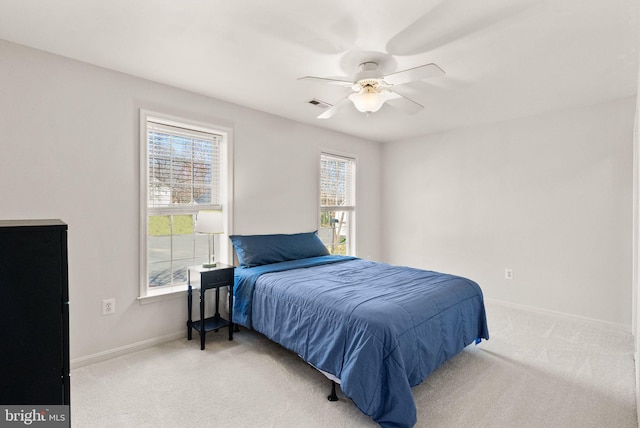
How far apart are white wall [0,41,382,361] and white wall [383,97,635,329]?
3.17 m

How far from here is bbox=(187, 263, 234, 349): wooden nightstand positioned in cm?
286

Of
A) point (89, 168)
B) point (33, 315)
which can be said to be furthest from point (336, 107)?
point (33, 315)

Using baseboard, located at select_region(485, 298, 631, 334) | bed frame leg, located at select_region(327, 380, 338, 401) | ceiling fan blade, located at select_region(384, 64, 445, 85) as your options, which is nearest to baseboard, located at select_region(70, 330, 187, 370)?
bed frame leg, located at select_region(327, 380, 338, 401)

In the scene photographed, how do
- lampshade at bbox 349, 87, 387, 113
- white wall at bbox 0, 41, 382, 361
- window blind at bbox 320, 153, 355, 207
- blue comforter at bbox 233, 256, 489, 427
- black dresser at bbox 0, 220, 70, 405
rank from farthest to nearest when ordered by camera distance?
1. window blind at bbox 320, 153, 355, 207
2. lampshade at bbox 349, 87, 387, 113
3. white wall at bbox 0, 41, 382, 361
4. blue comforter at bbox 233, 256, 489, 427
5. black dresser at bbox 0, 220, 70, 405

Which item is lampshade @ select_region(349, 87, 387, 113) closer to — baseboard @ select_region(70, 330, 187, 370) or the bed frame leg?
the bed frame leg

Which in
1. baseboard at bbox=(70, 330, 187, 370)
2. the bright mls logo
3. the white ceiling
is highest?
the white ceiling

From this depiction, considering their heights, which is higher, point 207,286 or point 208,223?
point 208,223

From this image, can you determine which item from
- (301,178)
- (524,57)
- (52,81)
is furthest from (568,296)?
(52,81)

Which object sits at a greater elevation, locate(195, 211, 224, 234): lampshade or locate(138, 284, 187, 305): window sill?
locate(195, 211, 224, 234): lampshade

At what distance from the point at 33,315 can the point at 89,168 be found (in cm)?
189

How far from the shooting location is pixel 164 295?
299 centimetres

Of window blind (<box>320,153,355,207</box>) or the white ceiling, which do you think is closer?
the white ceiling

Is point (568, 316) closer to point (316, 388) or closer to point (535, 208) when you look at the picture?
point (535, 208)

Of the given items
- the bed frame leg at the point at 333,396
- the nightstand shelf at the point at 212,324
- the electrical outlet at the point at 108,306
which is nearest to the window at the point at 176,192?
the electrical outlet at the point at 108,306
